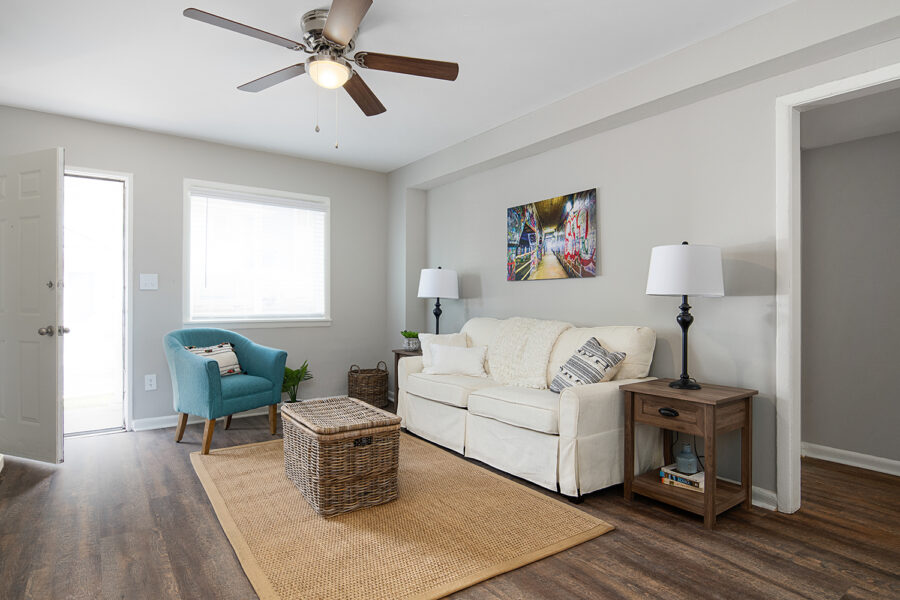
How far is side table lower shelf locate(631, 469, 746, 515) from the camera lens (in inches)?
96.7

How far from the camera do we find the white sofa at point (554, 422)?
270cm

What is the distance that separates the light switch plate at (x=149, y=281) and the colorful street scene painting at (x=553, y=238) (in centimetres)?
301

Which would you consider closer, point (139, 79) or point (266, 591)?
point (266, 591)

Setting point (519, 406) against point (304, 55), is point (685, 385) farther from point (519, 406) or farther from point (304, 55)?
point (304, 55)

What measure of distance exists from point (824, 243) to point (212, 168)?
502 cm

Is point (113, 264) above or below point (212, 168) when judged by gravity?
below

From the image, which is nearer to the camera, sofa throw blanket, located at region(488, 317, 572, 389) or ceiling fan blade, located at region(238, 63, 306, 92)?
ceiling fan blade, located at region(238, 63, 306, 92)

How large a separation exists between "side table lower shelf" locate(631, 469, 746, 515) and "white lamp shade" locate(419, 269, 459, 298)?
237 cm

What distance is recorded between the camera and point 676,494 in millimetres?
2549

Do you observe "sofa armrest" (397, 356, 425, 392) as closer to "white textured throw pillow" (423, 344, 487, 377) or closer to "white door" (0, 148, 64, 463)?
"white textured throw pillow" (423, 344, 487, 377)

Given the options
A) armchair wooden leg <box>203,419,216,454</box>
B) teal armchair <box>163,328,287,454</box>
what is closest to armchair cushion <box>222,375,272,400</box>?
teal armchair <box>163,328,287,454</box>

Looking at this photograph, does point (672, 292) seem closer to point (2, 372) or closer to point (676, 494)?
point (676, 494)

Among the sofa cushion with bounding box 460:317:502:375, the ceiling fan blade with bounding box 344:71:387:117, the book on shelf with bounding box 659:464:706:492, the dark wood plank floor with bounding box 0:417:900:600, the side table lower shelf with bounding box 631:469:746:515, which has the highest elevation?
the ceiling fan blade with bounding box 344:71:387:117

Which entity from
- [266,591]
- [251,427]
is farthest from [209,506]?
[251,427]
